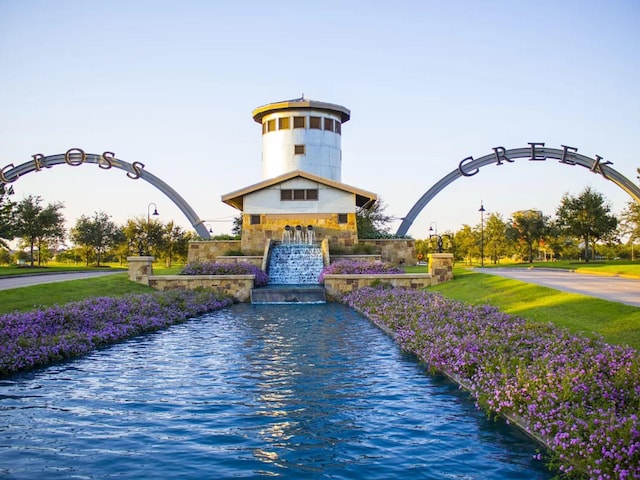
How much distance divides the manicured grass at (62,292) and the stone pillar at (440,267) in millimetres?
13083

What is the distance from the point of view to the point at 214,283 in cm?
2864

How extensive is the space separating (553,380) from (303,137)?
41853mm

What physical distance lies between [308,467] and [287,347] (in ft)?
26.1

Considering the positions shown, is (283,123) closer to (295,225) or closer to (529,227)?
(295,225)

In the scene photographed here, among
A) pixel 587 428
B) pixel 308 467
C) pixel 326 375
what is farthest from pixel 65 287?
pixel 587 428

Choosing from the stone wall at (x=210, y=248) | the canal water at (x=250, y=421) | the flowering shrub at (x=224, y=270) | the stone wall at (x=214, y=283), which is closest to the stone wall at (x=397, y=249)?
the stone wall at (x=210, y=248)

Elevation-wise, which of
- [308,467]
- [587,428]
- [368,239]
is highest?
[368,239]

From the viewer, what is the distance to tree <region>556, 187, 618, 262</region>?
4984 centimetres

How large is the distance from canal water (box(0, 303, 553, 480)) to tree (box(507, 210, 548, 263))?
5166 centimetres

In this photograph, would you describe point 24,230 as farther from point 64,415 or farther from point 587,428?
point 587,428

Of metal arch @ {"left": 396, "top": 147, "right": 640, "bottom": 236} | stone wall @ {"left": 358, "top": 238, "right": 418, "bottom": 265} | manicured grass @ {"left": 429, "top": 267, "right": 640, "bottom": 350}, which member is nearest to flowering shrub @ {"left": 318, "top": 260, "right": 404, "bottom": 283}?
manicured grass @ {"left": 429, "top": 267, "right": 640, "bottom": 350}

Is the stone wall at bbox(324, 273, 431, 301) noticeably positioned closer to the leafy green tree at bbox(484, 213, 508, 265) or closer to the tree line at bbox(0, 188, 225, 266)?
the tree line at bbox(0, 188, 225, 266)

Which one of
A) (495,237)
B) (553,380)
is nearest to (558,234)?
(495,237)

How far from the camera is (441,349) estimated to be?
39.7 feet
